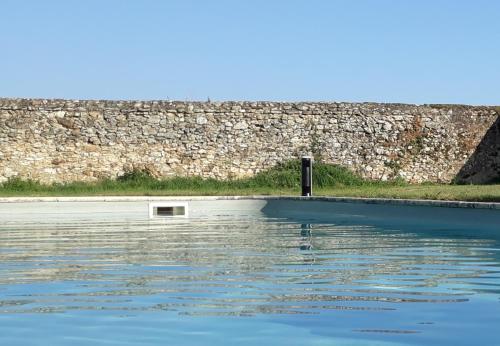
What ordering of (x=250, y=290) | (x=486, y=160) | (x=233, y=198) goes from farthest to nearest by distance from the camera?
1. (x=486, y=160)
2. (x=233, y=198)
3. (x=250, y=290)

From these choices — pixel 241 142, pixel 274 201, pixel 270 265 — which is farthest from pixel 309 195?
pixel 270 265

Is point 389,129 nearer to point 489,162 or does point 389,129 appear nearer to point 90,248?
point 489,162

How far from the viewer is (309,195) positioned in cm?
1914

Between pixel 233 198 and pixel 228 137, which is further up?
pixel 228 137

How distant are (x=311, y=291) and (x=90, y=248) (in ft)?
13.8

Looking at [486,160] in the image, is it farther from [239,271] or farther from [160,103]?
[239,271]

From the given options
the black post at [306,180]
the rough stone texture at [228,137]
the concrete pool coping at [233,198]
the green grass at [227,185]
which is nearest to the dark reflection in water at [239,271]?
the concrete pool coping at [233,198]

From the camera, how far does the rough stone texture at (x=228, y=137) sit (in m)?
22.8

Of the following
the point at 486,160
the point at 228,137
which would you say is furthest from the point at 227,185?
the point at 486,160

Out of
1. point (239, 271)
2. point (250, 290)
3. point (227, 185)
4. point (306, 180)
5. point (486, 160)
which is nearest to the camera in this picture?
point (250, 290)

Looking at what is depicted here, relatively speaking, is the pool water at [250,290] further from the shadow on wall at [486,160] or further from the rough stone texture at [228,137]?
the shadow on wall at [486,160]

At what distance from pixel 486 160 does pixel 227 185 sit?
22.8 ft

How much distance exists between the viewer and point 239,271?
8.33 meters

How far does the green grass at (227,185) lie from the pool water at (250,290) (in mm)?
8870
